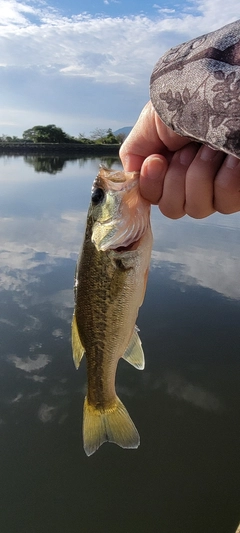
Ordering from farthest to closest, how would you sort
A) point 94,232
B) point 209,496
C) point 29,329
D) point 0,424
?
point 29,329 < point 0,424 < point 209,496 < point 94,232

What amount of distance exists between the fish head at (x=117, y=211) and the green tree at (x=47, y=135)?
7691 cm

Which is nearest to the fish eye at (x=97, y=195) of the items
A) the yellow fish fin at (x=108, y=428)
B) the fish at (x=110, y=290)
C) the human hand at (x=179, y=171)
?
the fish at (x=110, y=290)

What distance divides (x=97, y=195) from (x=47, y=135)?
7998 cm

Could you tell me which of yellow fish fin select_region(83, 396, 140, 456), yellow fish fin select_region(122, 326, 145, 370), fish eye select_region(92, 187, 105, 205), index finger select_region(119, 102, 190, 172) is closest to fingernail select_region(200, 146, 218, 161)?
index finger select_region(119, 102, 190, 172)

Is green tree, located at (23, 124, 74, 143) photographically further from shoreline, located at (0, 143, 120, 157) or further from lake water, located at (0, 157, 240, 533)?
lake water, located at (0, 157, 240, 533)

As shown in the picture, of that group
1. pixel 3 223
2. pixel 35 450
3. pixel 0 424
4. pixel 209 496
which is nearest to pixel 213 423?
pixel 209 496

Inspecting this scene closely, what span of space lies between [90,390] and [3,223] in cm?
1291

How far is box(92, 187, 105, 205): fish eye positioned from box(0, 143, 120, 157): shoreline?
5828 centimetres

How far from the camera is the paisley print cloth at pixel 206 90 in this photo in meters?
1.45

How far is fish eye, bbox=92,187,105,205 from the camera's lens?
2406mm

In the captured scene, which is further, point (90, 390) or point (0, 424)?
point (0, 424)

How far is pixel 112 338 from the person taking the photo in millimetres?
2609

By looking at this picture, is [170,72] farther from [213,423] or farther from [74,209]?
[74,209]

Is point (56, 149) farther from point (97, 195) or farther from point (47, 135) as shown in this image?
point (97, 195)
